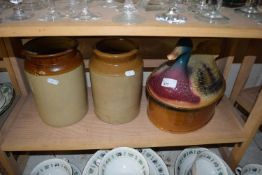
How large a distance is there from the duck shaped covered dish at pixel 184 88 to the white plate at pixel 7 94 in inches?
21.9

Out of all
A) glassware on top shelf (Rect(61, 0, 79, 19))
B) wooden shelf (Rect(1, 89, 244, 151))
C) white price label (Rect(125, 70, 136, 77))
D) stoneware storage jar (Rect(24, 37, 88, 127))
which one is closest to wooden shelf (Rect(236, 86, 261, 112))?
wooden shelf (Rect(1, 89, 244, 151))

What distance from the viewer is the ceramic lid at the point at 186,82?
65cm

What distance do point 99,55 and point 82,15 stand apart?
129mm

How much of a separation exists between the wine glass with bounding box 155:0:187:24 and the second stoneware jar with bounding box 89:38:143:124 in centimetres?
14

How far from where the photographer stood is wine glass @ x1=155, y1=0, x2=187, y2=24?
20.4 inches

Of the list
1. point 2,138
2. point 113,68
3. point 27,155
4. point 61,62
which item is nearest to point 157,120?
point 113,68

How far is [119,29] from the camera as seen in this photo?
0.48 m

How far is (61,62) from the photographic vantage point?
0.61 m

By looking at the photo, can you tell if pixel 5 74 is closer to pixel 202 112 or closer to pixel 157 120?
pixel 157 120

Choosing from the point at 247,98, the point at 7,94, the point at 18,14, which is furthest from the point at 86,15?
the point at 247,98

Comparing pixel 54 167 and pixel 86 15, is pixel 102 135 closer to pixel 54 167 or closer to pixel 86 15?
pixel 54 167

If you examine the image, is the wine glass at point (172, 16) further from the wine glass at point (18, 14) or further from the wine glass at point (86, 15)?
the wine glass at point (18, 14)

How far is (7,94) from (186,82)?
704 mm

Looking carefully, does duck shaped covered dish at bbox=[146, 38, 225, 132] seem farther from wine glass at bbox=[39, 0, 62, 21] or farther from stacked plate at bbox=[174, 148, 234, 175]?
wine glass at bbox=[39, 0, 62, 21]
